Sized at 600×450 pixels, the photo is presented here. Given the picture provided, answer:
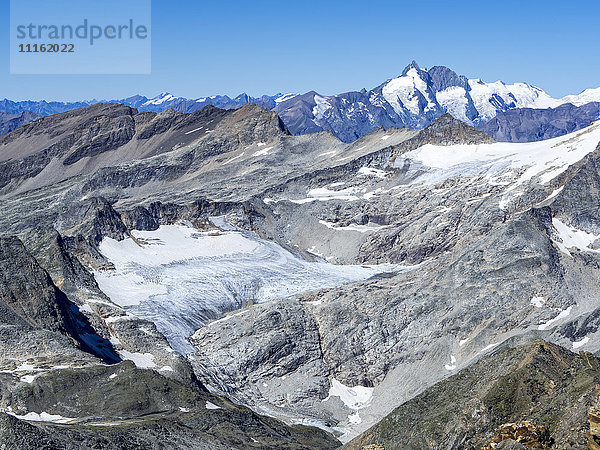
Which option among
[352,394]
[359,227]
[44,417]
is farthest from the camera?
[359,227]

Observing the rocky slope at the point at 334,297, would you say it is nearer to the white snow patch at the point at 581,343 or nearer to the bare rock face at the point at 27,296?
the white snow patch at the point at 581,343

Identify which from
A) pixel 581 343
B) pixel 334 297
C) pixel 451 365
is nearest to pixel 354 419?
pixel 451 365

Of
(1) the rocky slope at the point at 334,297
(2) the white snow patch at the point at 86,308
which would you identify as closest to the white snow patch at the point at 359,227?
(1) the rocky slope at the point at 334,297

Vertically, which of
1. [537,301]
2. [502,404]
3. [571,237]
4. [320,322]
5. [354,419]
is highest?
[571,237]

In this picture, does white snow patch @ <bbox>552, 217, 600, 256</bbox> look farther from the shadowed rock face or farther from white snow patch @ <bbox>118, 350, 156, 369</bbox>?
the shadowed rock face

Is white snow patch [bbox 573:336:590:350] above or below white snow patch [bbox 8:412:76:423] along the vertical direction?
below

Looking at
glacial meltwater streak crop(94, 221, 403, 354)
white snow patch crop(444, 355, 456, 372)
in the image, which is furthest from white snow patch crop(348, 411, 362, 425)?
glacial meltwater streak crop(94, 221, 403, 354)

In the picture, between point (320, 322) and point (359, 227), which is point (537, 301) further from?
point (359, 227)

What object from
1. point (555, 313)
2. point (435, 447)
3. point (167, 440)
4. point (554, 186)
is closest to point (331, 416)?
point (555, 313)
